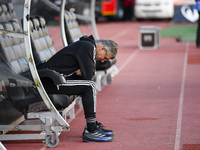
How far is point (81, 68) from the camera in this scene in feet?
15.7

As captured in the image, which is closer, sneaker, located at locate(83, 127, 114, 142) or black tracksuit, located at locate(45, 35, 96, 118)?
black tracksuit, located at locate(45, 35, 96, 118)

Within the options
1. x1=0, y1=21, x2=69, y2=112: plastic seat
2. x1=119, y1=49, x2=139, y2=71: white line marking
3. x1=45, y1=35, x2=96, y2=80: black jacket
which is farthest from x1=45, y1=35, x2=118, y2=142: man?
x1=119, y1=49, x2=139, y2=71: white line marking

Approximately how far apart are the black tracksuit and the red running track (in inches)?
21.6

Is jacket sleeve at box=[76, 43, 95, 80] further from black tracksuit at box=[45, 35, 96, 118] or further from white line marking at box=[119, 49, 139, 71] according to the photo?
white line marking at box=[119, 49, 139, 71]

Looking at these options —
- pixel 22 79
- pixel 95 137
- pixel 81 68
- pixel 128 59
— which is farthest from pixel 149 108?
pixel 128 59

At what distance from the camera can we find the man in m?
4.78

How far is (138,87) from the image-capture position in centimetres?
832

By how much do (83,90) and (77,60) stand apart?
0.36 meters

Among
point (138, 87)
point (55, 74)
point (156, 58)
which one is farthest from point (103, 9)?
point (55, 74)

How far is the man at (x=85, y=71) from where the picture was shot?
478 centimetres

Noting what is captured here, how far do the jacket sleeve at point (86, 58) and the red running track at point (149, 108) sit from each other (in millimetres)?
887

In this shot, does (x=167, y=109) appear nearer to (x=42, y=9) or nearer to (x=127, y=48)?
(x=42, y=9)

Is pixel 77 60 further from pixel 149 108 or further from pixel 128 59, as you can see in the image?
pixel 128 59

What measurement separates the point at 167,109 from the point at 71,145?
2.25m
